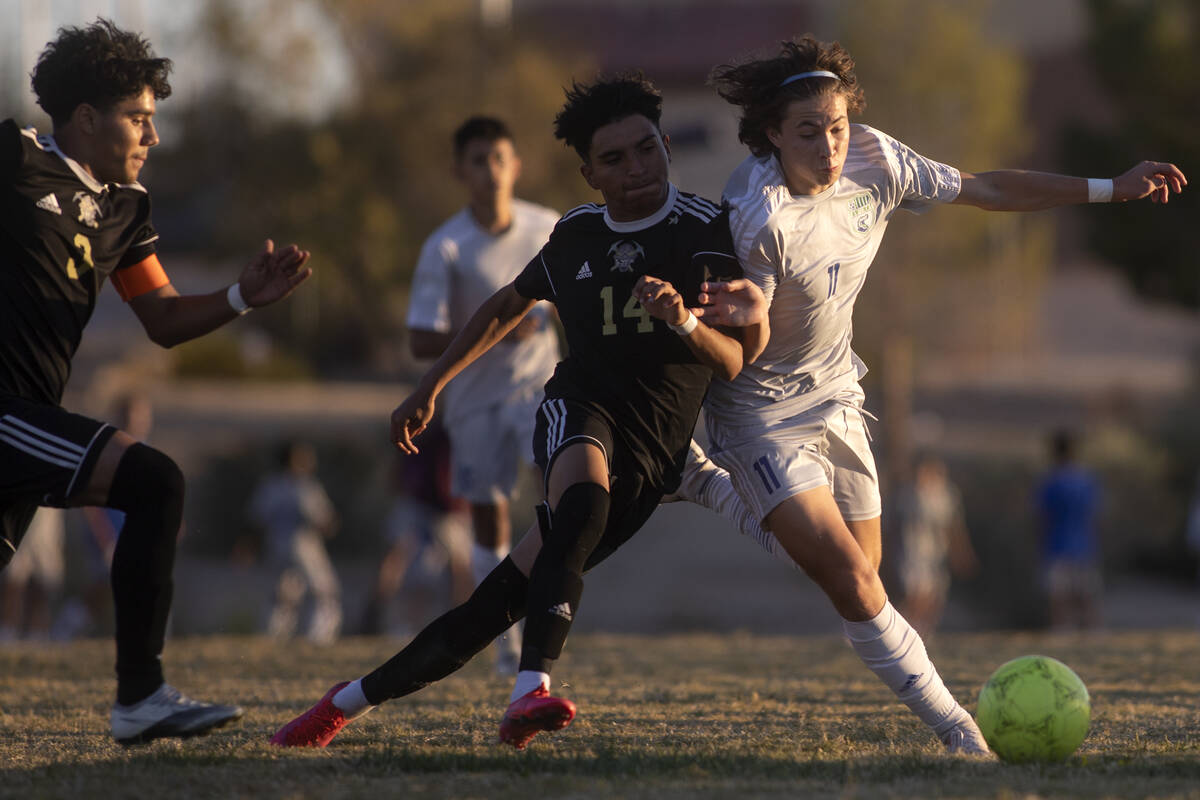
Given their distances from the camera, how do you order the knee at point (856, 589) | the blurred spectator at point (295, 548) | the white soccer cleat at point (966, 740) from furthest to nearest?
the blurred spectator at point (295, 548) < the white soccer cleat at point (966, 740) < the knee at point (856, 589)

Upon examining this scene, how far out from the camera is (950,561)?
640 inches

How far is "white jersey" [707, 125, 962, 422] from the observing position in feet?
14.6

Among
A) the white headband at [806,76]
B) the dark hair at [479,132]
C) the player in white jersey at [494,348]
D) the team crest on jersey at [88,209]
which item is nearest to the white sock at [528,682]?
the white headband at [806,76]

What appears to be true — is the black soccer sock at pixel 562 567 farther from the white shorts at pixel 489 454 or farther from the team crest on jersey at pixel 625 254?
the white shorts at pixel 489 454

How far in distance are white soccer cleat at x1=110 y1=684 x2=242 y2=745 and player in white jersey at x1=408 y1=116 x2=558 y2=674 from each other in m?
2.54

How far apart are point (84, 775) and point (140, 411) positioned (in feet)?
26.7

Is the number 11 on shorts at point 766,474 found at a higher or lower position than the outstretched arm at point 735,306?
lower

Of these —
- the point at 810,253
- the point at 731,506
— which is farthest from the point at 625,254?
the point at 731,506

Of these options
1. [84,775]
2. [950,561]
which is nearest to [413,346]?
[84,775]

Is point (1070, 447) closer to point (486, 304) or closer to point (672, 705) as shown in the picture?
point (672, 705)

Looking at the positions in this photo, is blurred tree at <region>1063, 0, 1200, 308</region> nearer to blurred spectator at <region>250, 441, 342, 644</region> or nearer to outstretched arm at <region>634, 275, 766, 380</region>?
blurred spectator at <region>250, 441, 342, 644</region>

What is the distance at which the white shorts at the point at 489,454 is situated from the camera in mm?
7121

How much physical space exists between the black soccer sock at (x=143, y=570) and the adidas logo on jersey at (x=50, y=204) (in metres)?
0.81

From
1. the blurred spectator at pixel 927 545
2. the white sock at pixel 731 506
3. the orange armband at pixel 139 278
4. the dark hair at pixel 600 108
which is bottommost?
the blurred spectator at pixel 927 545
